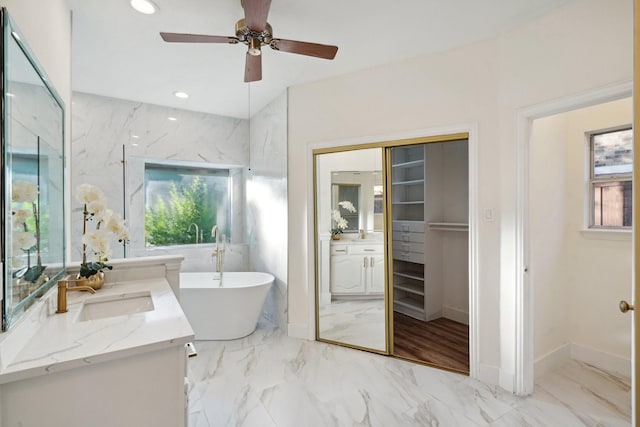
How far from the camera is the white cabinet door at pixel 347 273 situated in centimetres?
319

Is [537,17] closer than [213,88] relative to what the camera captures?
Yes

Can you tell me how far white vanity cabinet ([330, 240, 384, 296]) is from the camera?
3.07m

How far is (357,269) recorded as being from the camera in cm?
320

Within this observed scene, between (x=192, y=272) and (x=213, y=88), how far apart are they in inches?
89.0

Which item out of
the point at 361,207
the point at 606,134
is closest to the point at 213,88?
the point at 361,207

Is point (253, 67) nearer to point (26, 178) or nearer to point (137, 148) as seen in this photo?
point (26, 178)

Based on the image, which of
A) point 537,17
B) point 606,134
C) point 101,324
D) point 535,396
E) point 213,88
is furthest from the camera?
point 213,88

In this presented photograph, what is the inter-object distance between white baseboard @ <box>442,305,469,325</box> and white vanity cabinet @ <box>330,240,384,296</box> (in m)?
1.14

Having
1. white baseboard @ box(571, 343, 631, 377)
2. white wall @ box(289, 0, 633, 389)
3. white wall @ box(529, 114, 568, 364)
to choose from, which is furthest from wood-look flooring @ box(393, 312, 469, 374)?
white baseboard @ box(571, 343, 631, 377)

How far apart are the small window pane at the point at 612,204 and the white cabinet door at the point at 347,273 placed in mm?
2040

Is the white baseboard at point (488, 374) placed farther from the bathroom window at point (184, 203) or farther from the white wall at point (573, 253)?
the bathroom window at point (184, 203)

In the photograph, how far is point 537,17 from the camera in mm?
2141

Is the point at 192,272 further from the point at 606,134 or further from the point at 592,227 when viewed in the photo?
the point at 606,134

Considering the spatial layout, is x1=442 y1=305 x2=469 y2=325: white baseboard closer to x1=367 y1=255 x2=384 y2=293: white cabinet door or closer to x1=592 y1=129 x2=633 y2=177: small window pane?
x1=367 y1=255 x2=384 y2=293: white cabinet door
